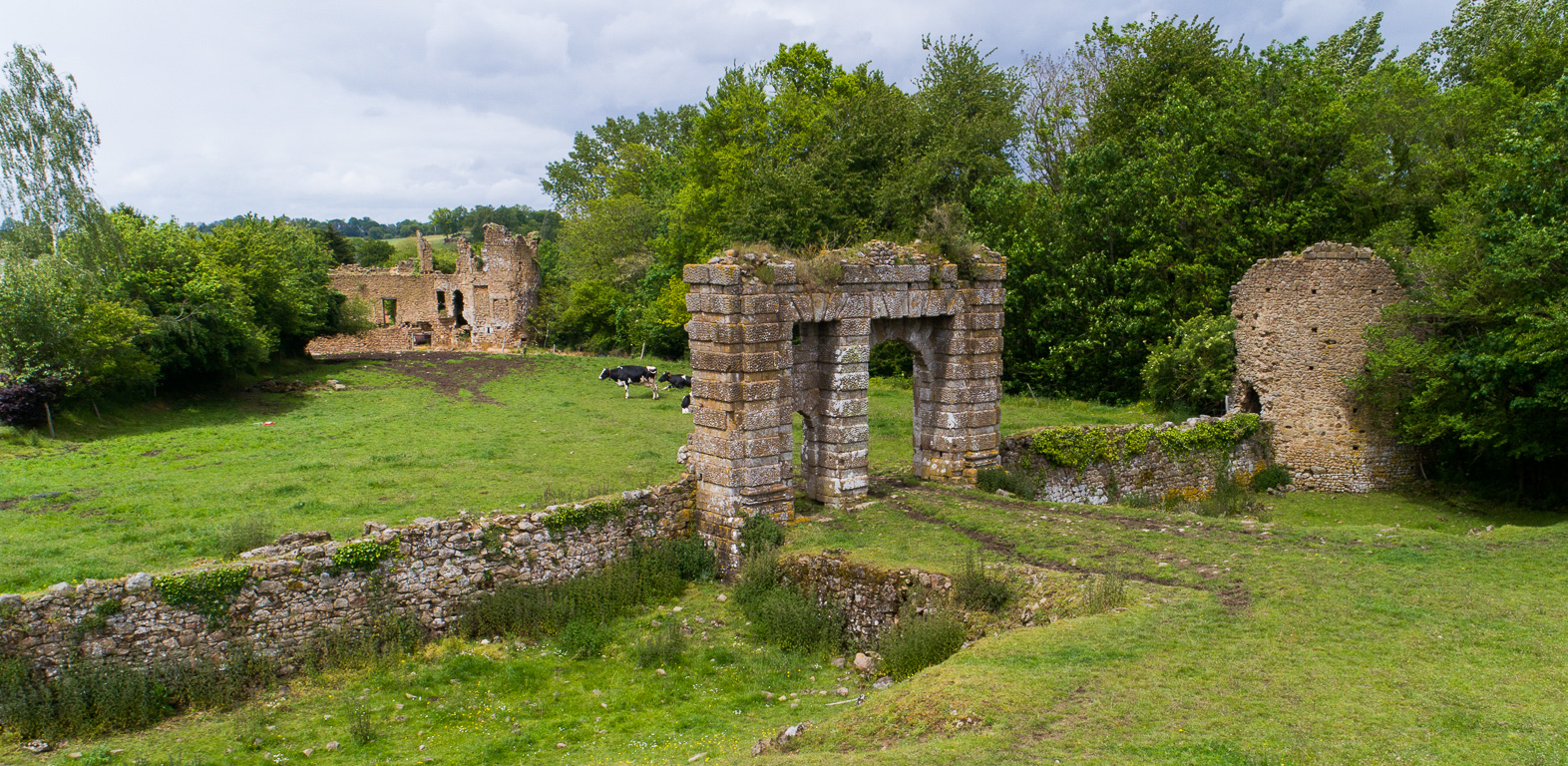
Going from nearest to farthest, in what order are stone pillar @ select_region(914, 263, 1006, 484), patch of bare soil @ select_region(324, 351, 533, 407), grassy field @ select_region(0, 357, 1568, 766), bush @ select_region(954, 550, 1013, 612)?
grassy field @ select_region(0, 357, 1568, 766) → bush @ select_region(954, 550, 1013, 612) → stone pillar @ select_region(914, 263, 1006, 484) → patch of bare soil @ select_region(324, 351, 533, 407)

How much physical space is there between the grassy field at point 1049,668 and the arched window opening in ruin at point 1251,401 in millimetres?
3953

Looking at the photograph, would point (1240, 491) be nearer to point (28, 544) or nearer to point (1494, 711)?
point (1494, 711)

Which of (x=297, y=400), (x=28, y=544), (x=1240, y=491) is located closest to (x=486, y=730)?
(x=28, y=544)

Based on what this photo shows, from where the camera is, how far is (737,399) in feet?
42.7

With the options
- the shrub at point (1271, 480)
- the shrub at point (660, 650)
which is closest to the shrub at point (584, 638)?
the shrub at point (660, 650)

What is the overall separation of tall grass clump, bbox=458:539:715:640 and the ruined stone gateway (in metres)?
0.58

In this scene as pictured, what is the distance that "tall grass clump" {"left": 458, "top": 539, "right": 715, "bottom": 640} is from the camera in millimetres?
11445

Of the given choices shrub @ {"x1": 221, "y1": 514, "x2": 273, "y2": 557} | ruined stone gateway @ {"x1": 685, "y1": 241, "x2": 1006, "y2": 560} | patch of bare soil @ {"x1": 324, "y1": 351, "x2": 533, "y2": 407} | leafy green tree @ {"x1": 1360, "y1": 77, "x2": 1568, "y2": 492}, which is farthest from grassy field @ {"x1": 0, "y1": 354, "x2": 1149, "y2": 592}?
leafy green tree @ {"x1": 1360, "y1": 77, "x2": 1568, "y2": 492}

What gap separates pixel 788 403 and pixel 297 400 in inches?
750

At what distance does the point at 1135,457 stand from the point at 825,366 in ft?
23.1

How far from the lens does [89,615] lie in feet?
29.8

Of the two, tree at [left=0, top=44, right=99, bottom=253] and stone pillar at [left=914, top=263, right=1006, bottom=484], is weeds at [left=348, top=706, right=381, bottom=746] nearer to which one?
stone pillar at [left=914, top=263, right=1006, bottom=484]

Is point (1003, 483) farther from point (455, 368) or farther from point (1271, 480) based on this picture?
point (455, 368)

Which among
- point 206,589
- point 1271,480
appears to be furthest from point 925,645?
point 1271,480
